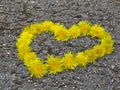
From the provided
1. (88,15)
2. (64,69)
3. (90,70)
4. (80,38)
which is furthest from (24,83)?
(88,15)

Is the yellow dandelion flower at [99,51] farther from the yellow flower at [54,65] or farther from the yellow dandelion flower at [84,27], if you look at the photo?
the yellow flower at [54,65]

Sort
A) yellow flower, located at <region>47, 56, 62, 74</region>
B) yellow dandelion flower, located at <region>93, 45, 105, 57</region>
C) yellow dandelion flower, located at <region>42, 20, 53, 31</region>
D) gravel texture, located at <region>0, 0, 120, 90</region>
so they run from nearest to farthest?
gravel texture, located at <region>0, 0, 120, 90</region> → yellow flower, located at <region>47, 56, 62, 74</region> → yellow dandelion flower, located at <region>93, 45, 105, 57</region> → yellow dandelion flower, located at <region>42, 20, 53, 31</region>

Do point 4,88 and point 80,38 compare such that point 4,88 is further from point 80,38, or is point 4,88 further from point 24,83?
point 80,38

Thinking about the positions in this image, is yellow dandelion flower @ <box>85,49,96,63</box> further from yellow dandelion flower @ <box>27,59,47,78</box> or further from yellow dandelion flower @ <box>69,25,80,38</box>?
yellow dandelion flower @ <box>27,59,47,78</box>

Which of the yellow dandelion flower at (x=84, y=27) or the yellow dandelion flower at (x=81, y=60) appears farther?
the yellow dandelion flower at (x=84, y=27)

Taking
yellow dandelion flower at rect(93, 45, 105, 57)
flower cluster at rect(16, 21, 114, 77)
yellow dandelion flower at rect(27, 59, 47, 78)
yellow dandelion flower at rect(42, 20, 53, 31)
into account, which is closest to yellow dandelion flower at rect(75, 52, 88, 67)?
flower cluster at rect(16, 21, 114, 77)

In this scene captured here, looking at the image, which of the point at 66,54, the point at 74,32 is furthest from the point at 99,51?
the point at 74,32

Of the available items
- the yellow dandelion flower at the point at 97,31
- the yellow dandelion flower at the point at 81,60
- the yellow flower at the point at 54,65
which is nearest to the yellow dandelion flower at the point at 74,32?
the yellow dandelion flower at the point at 97,31
